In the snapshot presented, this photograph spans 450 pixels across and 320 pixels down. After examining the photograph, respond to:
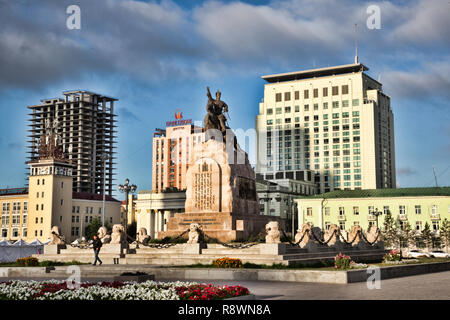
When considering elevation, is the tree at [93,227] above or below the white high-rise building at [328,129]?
below

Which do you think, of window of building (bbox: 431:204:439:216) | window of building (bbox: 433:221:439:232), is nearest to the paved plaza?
window of building (bbox: 433:221:439:232)

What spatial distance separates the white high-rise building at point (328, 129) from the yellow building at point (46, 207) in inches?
1659

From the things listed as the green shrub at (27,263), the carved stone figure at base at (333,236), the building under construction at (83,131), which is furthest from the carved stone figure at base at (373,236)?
the building under construction at (83,131)

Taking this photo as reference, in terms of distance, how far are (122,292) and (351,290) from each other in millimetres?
7634

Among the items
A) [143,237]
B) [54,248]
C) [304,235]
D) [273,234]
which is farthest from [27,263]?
[304,235]

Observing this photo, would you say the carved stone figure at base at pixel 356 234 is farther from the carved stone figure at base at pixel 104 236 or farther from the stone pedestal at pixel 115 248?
the carved stone figure at base at pixel 104 236

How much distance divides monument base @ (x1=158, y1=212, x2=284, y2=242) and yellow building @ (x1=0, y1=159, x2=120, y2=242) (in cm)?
7961

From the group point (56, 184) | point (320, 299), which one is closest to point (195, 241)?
point (320, 299)

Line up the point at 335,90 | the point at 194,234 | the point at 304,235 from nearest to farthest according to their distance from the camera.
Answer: the point at 194,234 → the point at 304,235 → the point at 335,90

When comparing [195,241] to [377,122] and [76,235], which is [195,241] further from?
[377,122]

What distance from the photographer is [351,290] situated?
18.1 meters

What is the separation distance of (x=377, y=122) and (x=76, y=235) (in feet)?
246

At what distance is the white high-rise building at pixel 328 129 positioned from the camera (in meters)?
135

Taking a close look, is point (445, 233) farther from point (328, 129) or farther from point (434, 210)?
point (328, 129)
